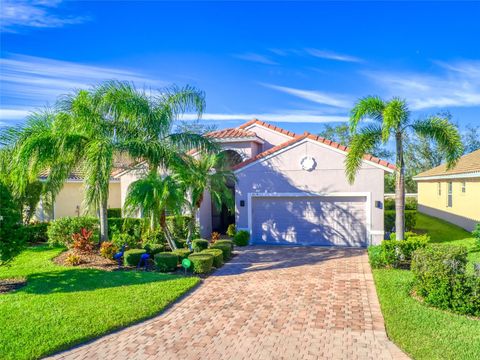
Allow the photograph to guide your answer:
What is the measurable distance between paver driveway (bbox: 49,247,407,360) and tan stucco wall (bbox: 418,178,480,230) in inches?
435

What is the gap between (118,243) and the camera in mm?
13914

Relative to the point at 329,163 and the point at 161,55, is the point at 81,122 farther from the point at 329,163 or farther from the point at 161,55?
the point at 329,163

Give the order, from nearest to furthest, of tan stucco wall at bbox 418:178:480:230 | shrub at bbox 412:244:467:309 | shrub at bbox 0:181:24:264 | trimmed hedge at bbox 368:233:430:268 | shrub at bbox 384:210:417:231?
shrub at bbox 412:244:467:309 < shrub at bbox 0:181:24:264 < trimmed hedge at bbox 368:233:430:268 < shrub at bbox 384:210:417:231 < tan stucco wall at bbox 418:178:480:230

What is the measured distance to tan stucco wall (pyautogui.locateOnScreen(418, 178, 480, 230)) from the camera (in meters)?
Answer: 18.5

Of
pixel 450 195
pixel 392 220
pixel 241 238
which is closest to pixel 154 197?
pixel 241 238

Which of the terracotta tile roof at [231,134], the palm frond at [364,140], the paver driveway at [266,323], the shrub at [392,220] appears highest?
the terracotta tile roof at [231,134]

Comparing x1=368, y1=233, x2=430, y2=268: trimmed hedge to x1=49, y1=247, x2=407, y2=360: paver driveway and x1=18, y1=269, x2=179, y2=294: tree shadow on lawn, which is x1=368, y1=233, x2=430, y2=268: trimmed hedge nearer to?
x1=49, y1=247, x2=407, y2=360: paver driveway

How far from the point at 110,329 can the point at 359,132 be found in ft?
34.0

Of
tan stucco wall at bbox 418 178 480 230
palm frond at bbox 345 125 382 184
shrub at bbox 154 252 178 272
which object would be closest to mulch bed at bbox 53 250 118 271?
shrub at bbox 154 252 178 272

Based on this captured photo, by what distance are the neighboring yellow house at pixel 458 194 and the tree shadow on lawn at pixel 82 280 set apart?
38.8 feet

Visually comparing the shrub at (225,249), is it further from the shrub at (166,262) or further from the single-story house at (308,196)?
the shrub at (166,262)

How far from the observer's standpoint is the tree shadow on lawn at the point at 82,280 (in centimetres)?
962

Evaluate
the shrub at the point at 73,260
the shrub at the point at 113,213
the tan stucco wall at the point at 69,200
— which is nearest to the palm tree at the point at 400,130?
the shrub at the point at 73,260

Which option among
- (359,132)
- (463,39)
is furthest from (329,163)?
(463,39)
